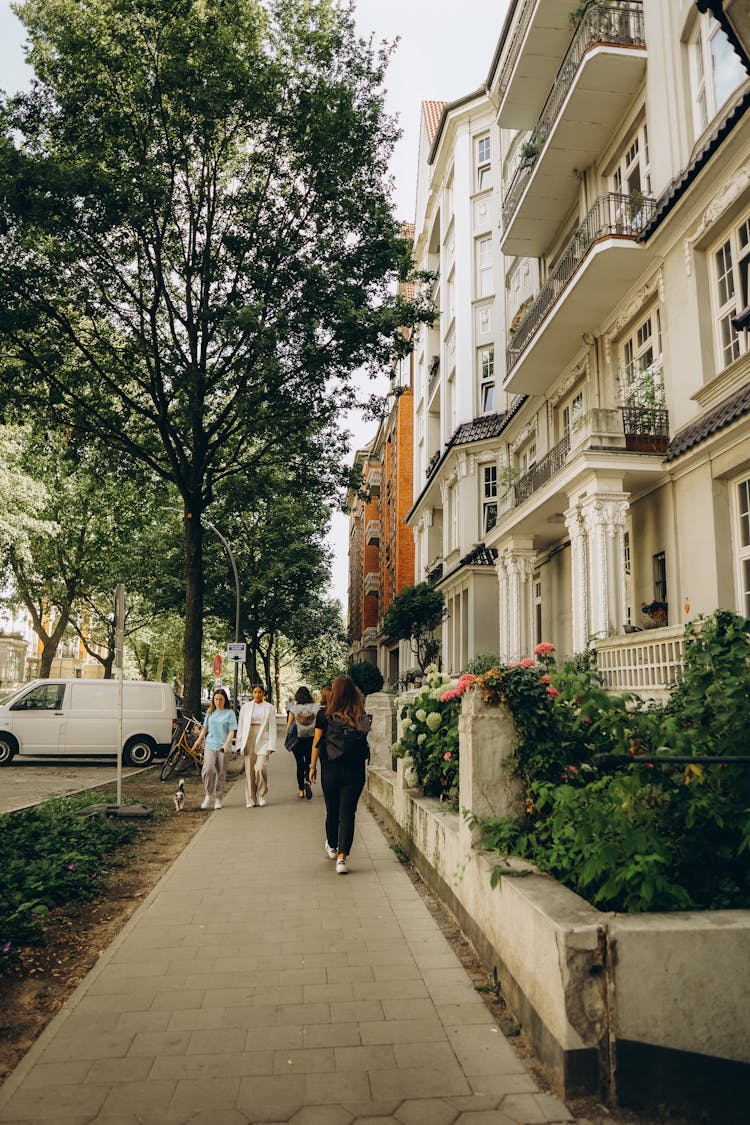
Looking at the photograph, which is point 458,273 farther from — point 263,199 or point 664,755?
point 664,755

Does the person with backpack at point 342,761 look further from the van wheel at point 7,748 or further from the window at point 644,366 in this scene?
the van wheel at point 7,748

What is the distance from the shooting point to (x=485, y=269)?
29.6 m

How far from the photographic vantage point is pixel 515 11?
1984 centimetres

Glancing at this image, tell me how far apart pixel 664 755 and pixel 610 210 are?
14.5 meters

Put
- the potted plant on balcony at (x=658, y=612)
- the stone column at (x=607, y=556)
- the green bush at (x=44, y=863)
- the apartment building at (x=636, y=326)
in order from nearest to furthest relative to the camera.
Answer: the green bush at (x=44, y=863) → the apartment building at (x=636, y=326) → the potted plant on balcony at (x=658, y=612) → the stone column at (x=607, y=556)

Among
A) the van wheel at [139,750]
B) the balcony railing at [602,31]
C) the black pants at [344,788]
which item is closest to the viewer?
the black pants at [344,788]

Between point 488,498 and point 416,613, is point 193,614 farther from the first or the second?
point 416,613

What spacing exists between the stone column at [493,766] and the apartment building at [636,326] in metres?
6.26

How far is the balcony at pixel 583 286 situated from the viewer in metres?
14.3

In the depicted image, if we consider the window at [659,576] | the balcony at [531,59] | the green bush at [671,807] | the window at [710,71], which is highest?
the balcony at [531,59]

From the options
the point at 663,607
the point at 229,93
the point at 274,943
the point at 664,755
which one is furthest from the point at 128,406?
the point at 664,755

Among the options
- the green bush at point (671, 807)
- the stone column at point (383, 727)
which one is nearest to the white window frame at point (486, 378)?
the stone column at point (383, 727)

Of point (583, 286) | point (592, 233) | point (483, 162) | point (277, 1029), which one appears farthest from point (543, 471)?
point (483, 162)

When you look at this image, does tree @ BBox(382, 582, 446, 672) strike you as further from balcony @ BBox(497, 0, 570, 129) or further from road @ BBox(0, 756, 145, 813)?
balcony @ BBox(497, 0, 570, 129)
